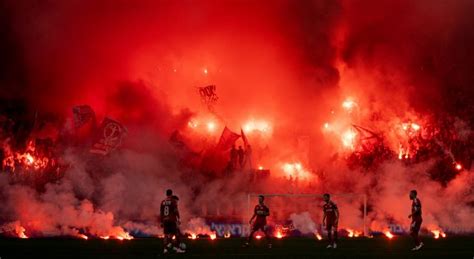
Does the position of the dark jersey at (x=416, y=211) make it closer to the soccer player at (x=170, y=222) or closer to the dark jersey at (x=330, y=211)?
the dark jersey at (x=330, y=211)

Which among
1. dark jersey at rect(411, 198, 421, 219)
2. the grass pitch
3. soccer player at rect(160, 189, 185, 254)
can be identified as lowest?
the grass pitch

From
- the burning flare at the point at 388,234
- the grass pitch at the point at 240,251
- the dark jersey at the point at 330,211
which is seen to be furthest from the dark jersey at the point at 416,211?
the burning flare at the point at 388,234

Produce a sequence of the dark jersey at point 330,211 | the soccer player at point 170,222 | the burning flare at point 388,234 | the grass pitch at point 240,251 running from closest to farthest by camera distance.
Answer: the grass pitch at point 240,251, the soccer player at point 170,222, the dark jersey at point 330,211, the burning flare at point 388,234

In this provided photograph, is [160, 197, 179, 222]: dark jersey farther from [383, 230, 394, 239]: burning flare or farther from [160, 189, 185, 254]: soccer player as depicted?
[383, 230, 394, 239]: burning flare

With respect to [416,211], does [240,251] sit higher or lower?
lower

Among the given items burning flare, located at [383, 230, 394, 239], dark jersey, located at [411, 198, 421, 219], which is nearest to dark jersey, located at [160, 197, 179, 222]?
dark jersey, located at [411, 198, 421, 219]

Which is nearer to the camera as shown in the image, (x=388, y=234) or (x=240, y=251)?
(x=240, y=251)

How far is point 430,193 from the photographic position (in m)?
37.7

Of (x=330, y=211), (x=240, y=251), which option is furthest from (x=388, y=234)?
(x=240, y=251)

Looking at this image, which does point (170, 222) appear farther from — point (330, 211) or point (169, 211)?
point (330, 211)

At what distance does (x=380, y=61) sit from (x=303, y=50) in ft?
14.8

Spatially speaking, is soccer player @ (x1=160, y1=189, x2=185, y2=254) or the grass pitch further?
soccer player @ (x1=160, y1=189, x2=185, y2=254)

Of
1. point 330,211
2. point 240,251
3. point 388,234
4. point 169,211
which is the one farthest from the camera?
point 388,234

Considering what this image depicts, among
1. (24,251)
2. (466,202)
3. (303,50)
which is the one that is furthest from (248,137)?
(24,251)
